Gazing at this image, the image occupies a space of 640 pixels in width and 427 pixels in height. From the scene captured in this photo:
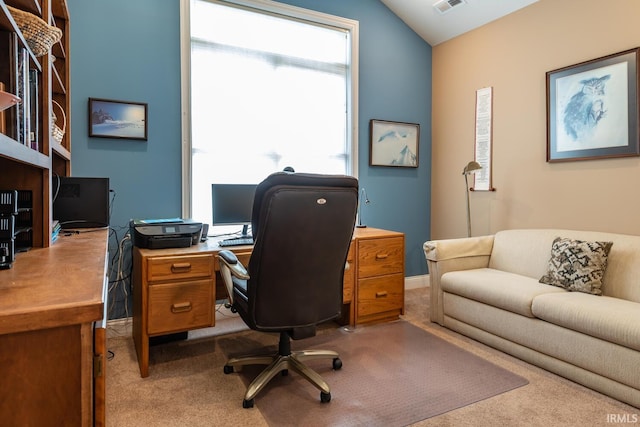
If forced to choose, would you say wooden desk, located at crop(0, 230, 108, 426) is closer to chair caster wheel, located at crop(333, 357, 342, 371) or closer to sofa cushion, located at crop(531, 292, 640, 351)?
chair caster wheel, located at crop(333, 357, 342, 371)

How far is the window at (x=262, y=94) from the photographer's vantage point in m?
3.06

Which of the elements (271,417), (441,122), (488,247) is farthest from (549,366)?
(441,122)

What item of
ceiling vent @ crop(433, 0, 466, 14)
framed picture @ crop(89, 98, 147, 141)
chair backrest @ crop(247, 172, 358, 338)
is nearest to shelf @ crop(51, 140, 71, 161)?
framed picture @ crop(89, 98, 147, 141)

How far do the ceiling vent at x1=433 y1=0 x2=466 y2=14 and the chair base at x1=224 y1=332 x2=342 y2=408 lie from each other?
10.6ft

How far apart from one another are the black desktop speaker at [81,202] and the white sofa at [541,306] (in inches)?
94.0

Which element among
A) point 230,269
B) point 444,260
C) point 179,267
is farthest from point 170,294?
point 444,260

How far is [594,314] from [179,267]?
2313 millimetres

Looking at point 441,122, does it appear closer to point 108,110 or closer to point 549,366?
point 549,366

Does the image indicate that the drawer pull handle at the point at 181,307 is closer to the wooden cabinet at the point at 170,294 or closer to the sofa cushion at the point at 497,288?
the wooden cabinet at the point at 170,294

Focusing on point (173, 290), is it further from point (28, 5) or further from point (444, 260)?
point (444, 260)

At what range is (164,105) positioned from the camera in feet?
9.53

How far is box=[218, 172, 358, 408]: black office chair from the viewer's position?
1662 mm

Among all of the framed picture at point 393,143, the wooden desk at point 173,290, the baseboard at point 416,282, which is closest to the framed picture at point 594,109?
the framed picture at point 393,143

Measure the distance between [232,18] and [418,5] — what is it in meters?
1.81
